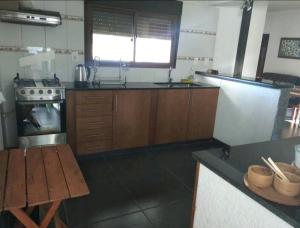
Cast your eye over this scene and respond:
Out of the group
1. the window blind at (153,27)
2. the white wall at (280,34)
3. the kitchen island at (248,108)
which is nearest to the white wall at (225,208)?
the kitchen island at (248,108)

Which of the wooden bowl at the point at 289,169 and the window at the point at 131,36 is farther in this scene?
the window at the point at 131,36

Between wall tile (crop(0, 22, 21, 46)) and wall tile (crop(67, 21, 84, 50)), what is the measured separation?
0.56 m

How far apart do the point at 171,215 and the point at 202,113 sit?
184 centimetres

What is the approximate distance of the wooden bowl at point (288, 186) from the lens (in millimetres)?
949

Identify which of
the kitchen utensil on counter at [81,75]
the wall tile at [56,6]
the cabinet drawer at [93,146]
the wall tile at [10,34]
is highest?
the wall tile at [56,6]

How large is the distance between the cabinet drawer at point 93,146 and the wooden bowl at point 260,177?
2.31m

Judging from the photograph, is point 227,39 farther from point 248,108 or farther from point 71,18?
point 71,18

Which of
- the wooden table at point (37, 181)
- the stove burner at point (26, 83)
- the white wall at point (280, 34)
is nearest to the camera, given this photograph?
the wooden table at point (37, 181)

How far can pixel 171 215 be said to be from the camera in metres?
2.23

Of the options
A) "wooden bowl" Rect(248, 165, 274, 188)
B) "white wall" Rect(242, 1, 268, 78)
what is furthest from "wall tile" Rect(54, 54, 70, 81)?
"wooden bowl" Rect(248, 165, 274, 188)

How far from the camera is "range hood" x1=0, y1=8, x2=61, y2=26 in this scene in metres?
2.59

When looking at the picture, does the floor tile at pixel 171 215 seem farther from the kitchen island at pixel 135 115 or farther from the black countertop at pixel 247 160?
the kitchen island at pixel 135 115

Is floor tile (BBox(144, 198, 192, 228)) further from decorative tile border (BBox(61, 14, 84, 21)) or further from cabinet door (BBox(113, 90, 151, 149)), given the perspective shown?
decorative tile border (BBox(61, 14, 84, 21))

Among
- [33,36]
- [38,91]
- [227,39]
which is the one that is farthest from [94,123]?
[227,39]
